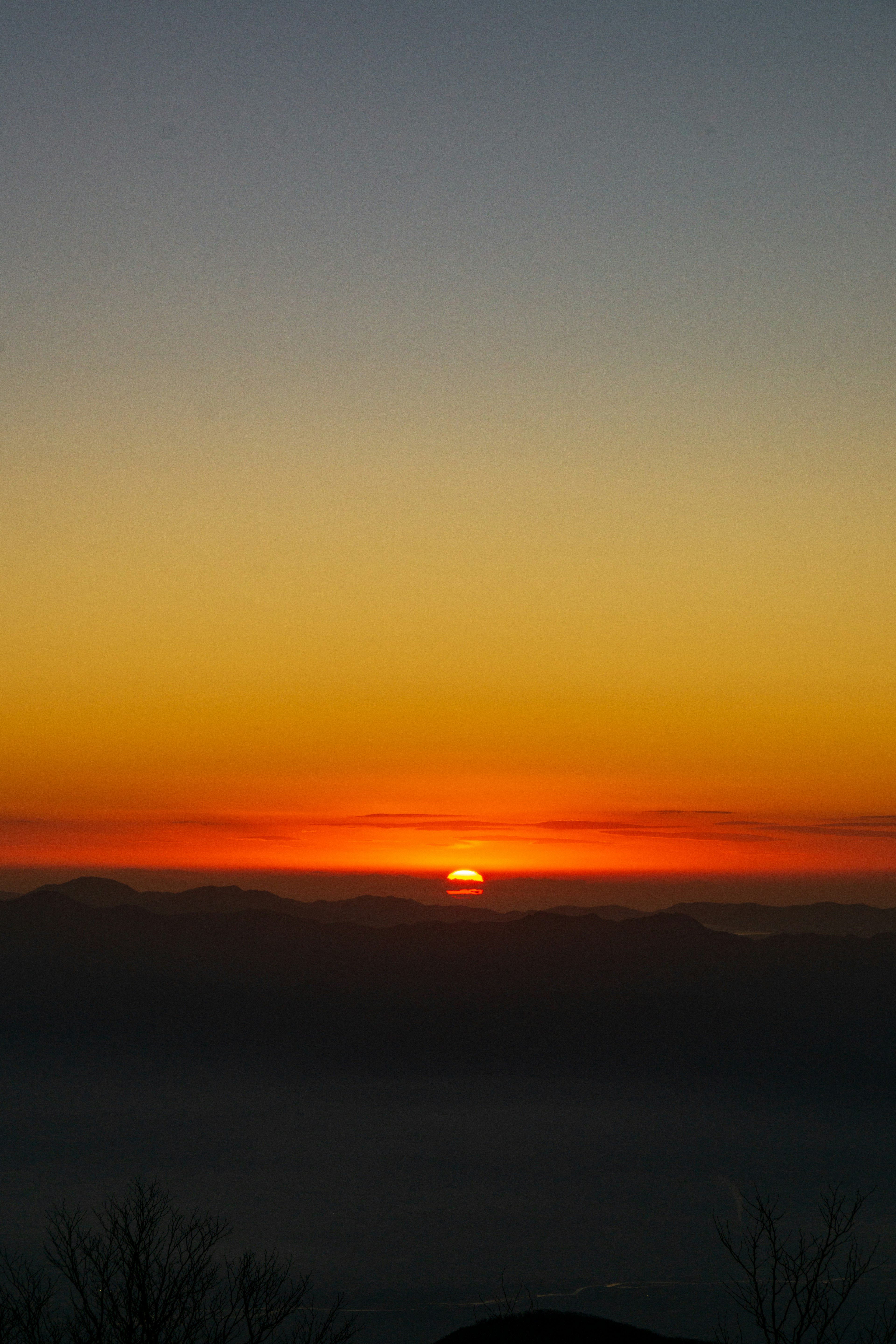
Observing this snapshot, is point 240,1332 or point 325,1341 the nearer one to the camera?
point 325,1341

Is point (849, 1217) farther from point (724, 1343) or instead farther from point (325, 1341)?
point (325, 1341)

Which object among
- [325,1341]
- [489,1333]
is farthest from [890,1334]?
[489,1333]

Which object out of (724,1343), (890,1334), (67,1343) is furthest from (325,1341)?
(67,1343)

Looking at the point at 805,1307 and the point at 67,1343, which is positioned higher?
the point at 805,1307

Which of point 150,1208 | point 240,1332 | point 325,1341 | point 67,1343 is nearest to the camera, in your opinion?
point 325,1341

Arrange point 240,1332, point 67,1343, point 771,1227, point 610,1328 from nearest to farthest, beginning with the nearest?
point 771,1227
point 610,1328
point 240,1332
point 67,1343

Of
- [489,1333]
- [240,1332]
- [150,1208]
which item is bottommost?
[240,1332]
